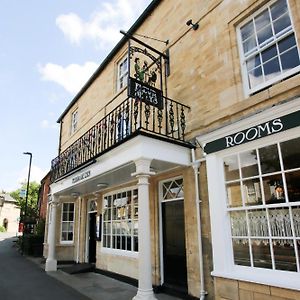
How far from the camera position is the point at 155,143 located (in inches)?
223

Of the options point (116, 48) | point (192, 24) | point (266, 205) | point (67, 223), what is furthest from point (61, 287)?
point (116, 48)

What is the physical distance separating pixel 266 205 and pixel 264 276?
1124 mm

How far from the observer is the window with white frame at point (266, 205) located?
14.1 feet

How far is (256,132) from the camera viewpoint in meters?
4.70

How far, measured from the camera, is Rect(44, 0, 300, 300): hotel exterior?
4.48 m

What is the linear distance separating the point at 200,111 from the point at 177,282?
4034 mm

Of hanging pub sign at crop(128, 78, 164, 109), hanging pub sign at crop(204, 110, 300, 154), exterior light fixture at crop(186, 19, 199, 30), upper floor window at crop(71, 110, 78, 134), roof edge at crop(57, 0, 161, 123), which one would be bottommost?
hanging pub sign at crop(204, 110, 300, 154)

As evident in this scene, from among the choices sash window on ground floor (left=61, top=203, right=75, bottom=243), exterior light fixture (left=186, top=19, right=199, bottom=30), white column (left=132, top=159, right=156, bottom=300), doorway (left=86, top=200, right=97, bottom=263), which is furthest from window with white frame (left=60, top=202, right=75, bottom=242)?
exterior light fixture (left=186, top=19, right=199, bottom=30)

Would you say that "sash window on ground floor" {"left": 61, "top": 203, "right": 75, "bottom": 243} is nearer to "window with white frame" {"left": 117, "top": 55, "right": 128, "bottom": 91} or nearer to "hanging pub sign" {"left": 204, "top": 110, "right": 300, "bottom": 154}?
"window with white frame" {"left": 117, "top": 55, "right": 128, "bottom": 91}

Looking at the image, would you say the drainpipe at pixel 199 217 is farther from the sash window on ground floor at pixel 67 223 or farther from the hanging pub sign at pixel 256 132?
the sash window on ground floor at pixel 67 223

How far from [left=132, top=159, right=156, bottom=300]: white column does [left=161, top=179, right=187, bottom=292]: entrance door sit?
1543 mm

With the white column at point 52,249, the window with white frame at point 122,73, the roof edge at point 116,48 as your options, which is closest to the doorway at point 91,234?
the white column at point 52,249

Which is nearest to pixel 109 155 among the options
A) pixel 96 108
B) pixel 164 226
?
pixel 164 226

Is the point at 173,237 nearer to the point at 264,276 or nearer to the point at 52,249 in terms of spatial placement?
the point at 264,276
